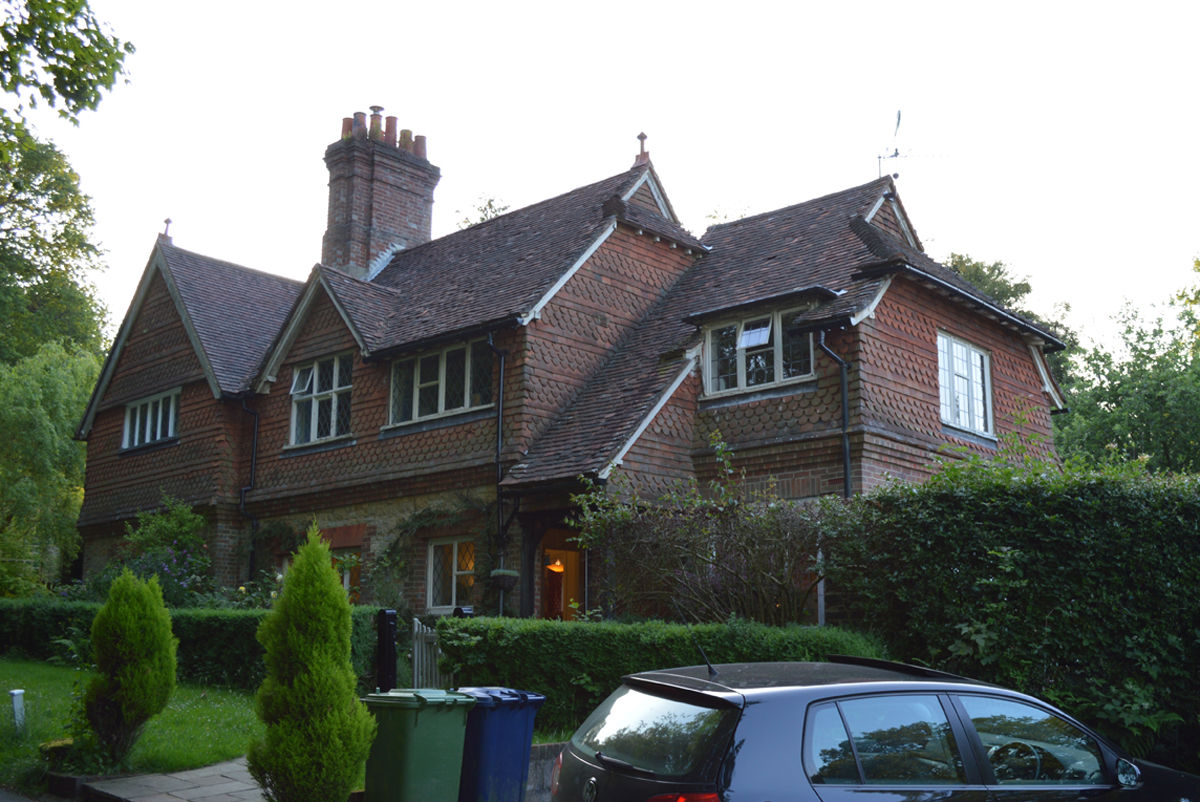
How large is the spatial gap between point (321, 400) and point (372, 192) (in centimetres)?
632

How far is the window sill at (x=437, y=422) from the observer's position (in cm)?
1825

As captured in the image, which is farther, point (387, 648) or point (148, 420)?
point (148, 420)

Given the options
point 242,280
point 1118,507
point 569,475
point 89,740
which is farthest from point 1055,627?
point 242,280

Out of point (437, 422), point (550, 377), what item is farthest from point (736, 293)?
point (437, 422)

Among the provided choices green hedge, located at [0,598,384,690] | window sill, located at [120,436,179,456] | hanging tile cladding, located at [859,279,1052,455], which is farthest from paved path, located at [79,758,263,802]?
window sill, located at [120,436,179,456]

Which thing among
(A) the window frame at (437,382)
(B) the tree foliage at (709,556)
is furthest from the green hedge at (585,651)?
(A) the window frame at (437,382)

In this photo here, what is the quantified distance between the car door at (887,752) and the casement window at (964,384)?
1301 cm

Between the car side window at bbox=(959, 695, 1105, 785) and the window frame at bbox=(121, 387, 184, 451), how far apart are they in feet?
72.7

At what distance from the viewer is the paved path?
8.68 m

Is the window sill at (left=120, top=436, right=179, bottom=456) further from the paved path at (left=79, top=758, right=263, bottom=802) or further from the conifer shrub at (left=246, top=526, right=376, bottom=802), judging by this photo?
the conifer shrub at (left=246, top=526, right=376, bottom=802)

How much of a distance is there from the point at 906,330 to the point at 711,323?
311 cm

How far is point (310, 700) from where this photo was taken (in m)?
7.51

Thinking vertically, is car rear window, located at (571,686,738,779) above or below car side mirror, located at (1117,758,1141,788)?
above

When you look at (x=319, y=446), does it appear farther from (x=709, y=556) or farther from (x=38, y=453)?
(x=38, y=453)
